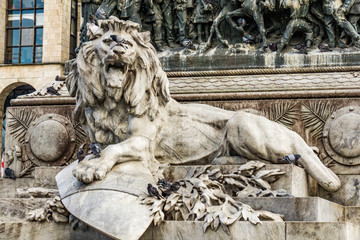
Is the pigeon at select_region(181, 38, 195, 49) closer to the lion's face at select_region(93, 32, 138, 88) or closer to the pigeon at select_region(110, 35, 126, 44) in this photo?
the lion's face at select_region(93, 32, 138, 88)

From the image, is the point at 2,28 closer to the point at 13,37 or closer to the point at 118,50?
the point at 13,37

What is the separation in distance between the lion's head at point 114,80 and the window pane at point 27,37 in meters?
39.4

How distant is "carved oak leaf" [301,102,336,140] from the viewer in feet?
45.6

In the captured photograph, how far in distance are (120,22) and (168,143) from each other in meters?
1.94

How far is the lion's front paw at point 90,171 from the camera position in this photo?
36.0ft

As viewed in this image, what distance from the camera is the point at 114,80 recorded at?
1198 centimetres

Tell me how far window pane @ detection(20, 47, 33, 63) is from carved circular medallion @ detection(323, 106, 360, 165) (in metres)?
38.6

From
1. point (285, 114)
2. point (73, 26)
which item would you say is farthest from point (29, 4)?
point (285, 114)

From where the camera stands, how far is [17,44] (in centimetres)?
5153

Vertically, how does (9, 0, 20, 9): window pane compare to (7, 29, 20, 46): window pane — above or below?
above

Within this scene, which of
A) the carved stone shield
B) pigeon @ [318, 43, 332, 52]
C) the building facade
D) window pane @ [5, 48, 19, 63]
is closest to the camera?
the carved stone shield

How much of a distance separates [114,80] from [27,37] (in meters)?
40.5

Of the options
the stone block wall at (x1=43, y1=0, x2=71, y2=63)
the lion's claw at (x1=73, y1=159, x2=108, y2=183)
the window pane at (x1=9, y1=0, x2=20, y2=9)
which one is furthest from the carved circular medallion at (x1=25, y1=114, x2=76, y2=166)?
the window pane at (x1=9, y1=0, x2=20, y2=9)

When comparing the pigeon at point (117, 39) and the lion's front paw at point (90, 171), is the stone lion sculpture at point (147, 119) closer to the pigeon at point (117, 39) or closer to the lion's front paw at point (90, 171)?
the pigeon at point (117, 39)
